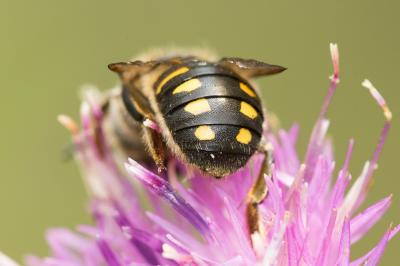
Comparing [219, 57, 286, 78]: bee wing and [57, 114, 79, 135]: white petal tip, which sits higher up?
[57, 114, 79, 135]: white petal tip

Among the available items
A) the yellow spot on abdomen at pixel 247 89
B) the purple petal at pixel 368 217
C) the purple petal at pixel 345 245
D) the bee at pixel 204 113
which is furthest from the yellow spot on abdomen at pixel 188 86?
→ the purple petal at pixel 368 217

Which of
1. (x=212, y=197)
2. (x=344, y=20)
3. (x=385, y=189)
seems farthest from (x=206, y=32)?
(x=212, y=197)

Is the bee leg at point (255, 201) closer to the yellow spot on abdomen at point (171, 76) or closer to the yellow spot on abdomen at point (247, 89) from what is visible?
the yellow spot on abdomen at point (247, 89)

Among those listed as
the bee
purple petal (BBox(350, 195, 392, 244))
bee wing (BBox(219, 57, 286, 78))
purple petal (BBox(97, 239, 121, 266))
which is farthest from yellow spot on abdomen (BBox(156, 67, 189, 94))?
purple petal (BBox(350, 195, 392, 244))

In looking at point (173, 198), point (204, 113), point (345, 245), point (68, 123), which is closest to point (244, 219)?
point (173, 198)

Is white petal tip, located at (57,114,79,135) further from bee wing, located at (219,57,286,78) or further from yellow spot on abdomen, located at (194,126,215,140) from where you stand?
yellow spot on abdomen, located at (194,126,215,140)
